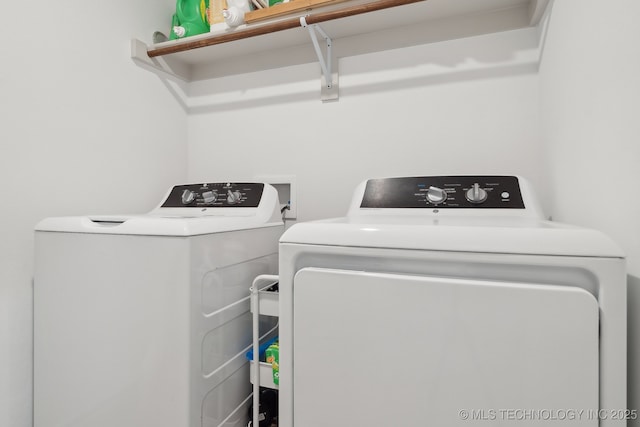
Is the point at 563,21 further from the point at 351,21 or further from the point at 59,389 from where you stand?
the point at 59,389

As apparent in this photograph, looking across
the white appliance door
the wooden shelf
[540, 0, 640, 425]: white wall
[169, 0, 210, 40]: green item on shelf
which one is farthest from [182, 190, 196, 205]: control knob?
[540, 0, 640, 425]: white wall

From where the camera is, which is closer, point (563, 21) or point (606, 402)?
point (606, 402)

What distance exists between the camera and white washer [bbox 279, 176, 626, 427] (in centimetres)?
52

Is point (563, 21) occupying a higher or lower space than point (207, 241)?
higher

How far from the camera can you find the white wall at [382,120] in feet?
4.13

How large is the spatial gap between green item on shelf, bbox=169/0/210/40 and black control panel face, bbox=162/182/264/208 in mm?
777

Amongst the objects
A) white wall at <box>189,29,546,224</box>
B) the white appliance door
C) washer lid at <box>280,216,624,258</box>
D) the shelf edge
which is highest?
the shelf edge

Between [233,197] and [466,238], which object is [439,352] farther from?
[233,197]

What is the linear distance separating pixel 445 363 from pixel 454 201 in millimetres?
584

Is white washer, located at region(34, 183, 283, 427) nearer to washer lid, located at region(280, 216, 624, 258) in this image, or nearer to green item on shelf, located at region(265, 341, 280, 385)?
green item on shelf, located at region(265, 341, 280, 385)

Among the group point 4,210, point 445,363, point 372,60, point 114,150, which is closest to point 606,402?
point 445,363

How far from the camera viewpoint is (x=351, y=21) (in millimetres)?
1338

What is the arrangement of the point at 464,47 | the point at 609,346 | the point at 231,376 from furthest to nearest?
the point at 464,47
the point at 231,376
the point at 609,346

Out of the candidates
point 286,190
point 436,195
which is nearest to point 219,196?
point 286,190
